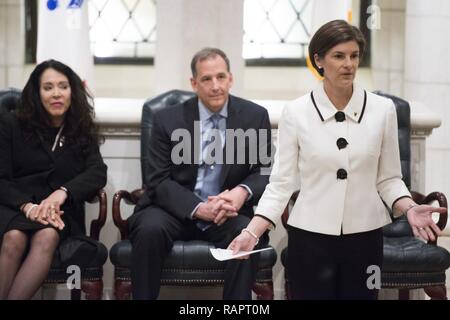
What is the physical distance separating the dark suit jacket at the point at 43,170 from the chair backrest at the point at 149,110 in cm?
26

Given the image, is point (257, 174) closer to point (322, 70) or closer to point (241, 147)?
point (241, 147)

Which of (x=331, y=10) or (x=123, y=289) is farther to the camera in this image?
(x=331, y=10)

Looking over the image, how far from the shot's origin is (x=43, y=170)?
4949 millimetres

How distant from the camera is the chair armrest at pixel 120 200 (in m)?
4.91

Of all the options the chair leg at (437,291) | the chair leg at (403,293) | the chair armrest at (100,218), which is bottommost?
the chair leg at (403,293)

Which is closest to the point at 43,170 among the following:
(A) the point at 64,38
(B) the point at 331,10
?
(A) the point at 64,38

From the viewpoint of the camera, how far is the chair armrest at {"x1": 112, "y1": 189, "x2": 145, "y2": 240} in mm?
4910

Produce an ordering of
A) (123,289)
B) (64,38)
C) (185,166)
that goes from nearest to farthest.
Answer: (123,289) → (185,166) → (64,38)

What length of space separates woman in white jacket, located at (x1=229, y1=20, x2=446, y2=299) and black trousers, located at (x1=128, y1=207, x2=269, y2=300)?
1230mm

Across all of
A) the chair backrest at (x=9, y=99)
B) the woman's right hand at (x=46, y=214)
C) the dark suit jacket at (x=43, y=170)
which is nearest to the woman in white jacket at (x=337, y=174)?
the woman's right hand at (x=46, y=214)

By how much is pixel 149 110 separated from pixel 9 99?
747mm

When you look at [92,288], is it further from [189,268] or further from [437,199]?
[437,199]

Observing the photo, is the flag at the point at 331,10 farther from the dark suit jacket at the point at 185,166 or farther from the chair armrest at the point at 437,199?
the dark suit jacket at the point at 185,166

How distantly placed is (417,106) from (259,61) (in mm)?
3740
